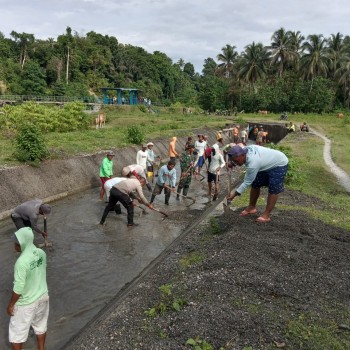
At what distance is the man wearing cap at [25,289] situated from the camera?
15.4ft

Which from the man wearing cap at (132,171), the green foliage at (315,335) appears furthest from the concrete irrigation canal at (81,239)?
the green foliage at (315,335)

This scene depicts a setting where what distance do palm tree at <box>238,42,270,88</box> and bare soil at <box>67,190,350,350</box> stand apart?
199 ft

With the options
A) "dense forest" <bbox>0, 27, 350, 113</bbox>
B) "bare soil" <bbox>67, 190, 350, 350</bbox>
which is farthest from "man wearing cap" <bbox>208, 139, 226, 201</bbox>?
"dense forest" <bbox>0, 27, 350, 113</bbox>

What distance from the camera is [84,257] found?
9117 mm

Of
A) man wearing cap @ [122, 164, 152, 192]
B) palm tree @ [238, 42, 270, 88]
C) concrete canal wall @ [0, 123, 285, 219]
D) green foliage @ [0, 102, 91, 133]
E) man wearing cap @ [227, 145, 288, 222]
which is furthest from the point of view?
palm tree @ [238, 42, 270, 88]

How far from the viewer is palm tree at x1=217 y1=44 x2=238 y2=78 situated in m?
76.1

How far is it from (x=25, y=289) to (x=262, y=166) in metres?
5.00

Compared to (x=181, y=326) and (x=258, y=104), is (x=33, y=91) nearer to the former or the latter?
(x=258, y=104)

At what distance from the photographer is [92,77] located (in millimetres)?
73125

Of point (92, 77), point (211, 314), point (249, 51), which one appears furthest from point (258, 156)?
point (92, 77)

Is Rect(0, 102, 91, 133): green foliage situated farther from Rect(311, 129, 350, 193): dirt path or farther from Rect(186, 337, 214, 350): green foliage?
Rect(186, 337, 214, 350): green foliage

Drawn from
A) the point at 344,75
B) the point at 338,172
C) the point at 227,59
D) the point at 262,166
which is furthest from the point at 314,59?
the point at 262,166

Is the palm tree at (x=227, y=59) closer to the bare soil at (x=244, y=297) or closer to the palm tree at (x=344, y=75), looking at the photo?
the palm tree at (x=344, y=75)

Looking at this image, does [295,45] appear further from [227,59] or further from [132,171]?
[132,171]
